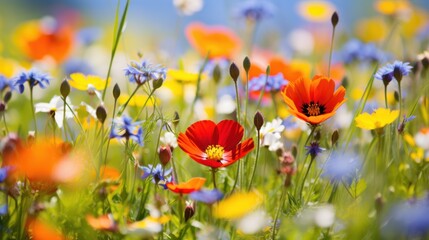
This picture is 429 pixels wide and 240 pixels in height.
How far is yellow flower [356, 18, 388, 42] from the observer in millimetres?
3842

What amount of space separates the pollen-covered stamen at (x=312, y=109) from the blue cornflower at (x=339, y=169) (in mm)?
84

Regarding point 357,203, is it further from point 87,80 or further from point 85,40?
point 85,40

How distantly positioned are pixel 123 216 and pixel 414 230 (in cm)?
50

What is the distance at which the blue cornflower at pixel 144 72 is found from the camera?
4.35 feet

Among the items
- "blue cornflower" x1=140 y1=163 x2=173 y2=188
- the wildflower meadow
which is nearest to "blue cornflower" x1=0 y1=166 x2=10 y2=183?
the wildflower meadow

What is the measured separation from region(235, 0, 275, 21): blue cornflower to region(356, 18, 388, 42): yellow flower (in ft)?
4.42

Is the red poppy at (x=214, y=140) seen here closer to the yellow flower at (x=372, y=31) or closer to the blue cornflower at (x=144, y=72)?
the blue cornflower at (x=144, y=72)

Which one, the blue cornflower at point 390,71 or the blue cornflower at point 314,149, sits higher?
the blue cornflower at point 390,71

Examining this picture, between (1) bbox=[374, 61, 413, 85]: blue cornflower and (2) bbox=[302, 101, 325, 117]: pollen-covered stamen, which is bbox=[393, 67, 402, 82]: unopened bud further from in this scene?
(2) bbox=[302, 101, 325, 117]: pollen-covered stamen

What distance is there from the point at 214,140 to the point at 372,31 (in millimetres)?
2797

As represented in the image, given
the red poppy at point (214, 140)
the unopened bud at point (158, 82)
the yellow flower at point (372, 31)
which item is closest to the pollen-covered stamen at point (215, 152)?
the red poppy at point (214, 140)

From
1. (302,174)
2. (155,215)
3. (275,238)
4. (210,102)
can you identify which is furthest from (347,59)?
(155,215)

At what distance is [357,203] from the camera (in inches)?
51.1

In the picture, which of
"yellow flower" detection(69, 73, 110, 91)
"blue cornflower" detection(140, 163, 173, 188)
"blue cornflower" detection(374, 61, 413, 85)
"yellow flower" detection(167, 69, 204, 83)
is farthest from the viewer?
"yellow flower" detection(167, 69, 204, 83)
